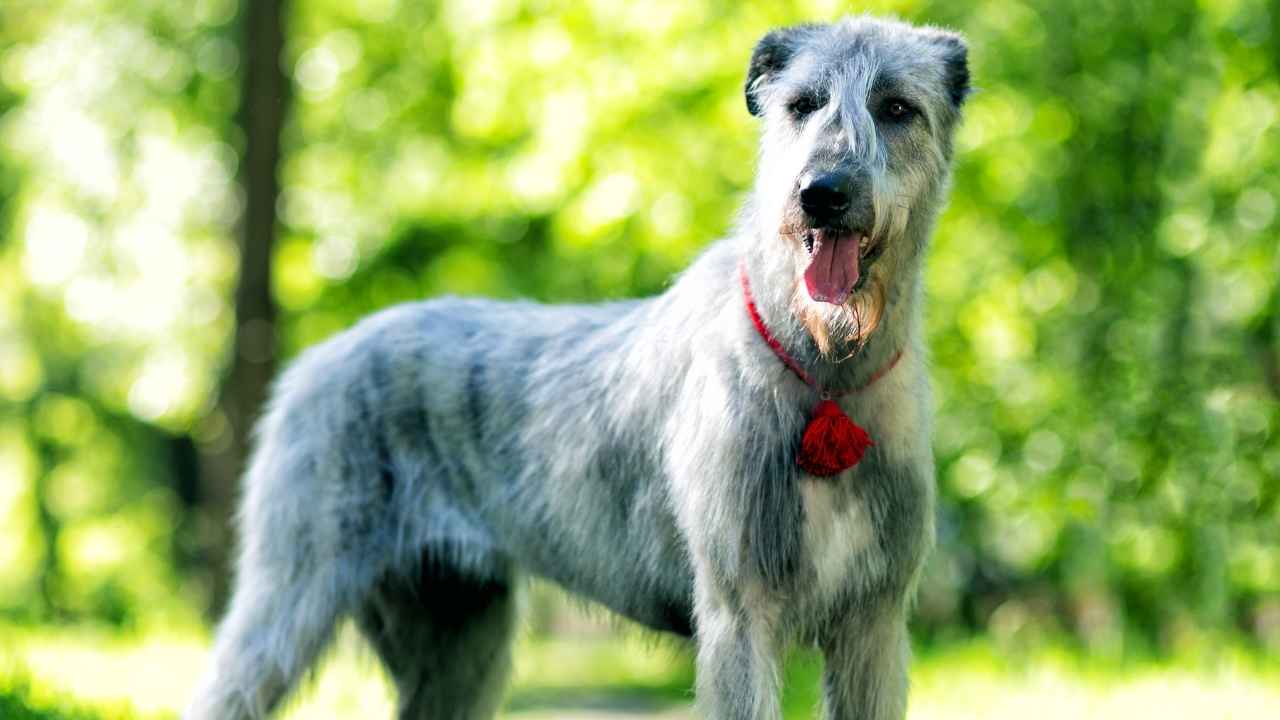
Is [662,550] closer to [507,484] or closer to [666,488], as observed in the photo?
[666,488]

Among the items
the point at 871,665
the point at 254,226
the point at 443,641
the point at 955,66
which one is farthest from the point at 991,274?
the point at 871,665

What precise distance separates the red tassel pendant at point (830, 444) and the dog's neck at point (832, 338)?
119 millimetres

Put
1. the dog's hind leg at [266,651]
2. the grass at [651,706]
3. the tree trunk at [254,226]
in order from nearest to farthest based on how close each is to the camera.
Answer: the dog's hind leg at [266,651] → the grass at [651,706] → the tree trunk at [254,226]

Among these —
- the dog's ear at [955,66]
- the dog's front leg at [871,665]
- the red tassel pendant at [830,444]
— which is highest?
the dog's ear at [955,66]

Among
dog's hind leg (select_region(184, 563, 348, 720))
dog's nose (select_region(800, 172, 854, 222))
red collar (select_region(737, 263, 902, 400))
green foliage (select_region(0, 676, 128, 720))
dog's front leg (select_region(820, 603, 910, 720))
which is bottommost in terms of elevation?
green foliage (select_region(0, 676, 128, 720))

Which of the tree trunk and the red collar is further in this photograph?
the tree trunk

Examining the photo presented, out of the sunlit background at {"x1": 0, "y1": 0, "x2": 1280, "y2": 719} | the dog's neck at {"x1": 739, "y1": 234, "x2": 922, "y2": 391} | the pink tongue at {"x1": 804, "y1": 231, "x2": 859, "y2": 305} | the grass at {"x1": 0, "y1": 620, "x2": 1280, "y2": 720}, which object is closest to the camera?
the pink tongue at {"x1": 804, "y1": 231, "x2": 859, "y2": 305}

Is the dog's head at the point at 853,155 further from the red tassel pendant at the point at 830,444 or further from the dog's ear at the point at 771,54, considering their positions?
the red tassel pendant at the point at 830,444

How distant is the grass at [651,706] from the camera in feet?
18.6

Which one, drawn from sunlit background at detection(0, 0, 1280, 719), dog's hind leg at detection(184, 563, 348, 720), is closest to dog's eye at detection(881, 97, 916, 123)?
sunlit background at detection(0, 0, 1280, 719)

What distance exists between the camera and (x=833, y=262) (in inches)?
146

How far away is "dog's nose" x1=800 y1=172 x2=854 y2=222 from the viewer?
3.58m

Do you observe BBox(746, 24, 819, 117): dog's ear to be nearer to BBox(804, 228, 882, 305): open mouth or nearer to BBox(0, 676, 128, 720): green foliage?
BBox(804, 228, 882, 305): open mouth

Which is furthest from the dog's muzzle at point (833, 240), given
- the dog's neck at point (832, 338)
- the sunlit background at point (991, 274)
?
the sunlit background at point (991, 274)
